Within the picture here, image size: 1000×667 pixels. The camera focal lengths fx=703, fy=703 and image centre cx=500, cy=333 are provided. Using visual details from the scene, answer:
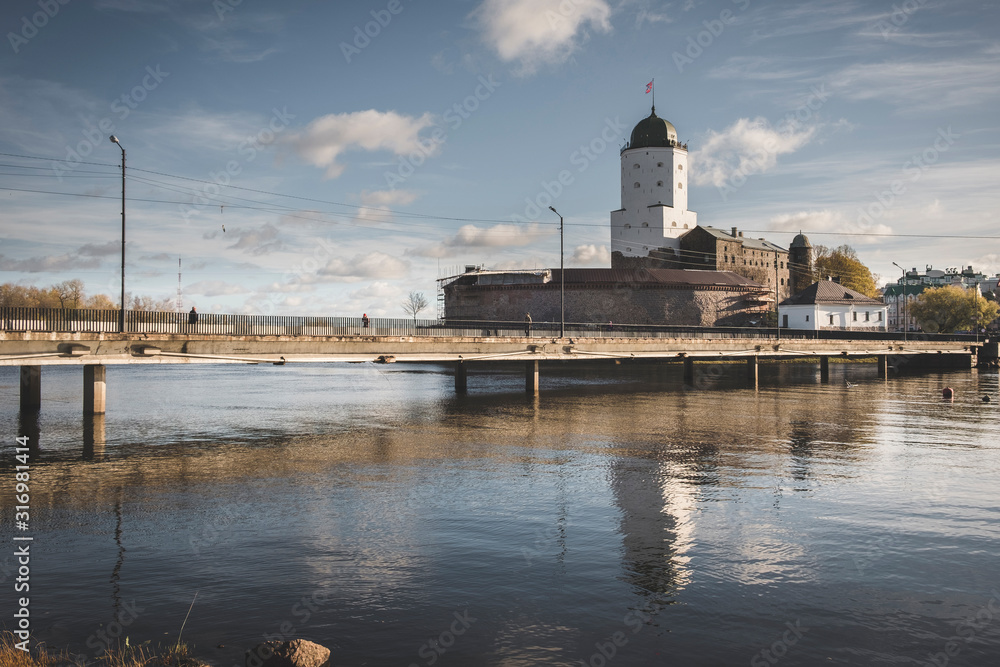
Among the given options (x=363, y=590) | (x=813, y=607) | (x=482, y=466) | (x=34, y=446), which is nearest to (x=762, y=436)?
(x=482, y=466)

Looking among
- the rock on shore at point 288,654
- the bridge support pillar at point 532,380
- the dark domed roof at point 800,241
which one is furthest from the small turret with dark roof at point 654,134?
the rock on shore at point 288,654

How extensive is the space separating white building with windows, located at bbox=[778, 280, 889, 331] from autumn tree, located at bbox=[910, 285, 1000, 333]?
9.96m

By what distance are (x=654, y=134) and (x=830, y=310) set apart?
39.5 metres

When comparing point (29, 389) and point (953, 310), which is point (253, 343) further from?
point (953, 310)

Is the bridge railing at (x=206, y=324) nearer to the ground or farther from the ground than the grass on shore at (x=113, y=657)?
farther from the ground

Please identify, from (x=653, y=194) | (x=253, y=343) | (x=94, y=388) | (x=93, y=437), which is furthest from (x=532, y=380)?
(x=653, y=194)

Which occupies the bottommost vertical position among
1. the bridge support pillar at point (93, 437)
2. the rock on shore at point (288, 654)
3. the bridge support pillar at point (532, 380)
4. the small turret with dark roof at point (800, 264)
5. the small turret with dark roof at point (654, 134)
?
the bridge support pillar at point (93, 437)

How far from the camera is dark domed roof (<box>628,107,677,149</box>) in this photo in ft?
374

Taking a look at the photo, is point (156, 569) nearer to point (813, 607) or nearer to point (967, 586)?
point (813, 607)

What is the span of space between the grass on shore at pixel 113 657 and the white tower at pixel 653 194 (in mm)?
107787

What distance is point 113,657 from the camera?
25.9 feet

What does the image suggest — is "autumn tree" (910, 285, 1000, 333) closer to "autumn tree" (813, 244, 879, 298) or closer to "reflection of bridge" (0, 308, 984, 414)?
"autumn tree" (813, 244, 879, 298)

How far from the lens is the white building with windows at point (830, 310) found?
96.5 meters

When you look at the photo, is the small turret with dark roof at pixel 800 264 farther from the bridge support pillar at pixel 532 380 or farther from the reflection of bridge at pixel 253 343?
the bridge support pillar at pixel 532 380
